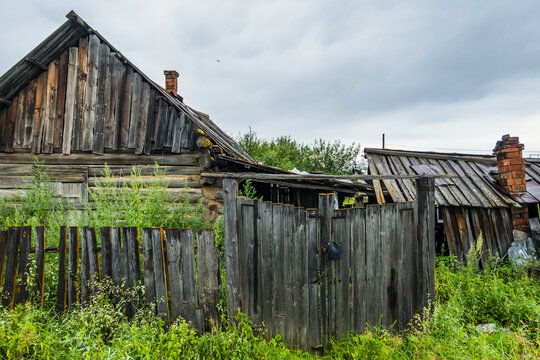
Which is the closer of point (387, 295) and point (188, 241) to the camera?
point (188, 241)

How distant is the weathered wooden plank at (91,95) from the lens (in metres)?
7.31

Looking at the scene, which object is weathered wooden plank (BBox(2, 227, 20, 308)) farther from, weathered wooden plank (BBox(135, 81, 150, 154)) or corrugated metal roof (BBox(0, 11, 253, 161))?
corrugated metal roof (BBox(0, 11, 253, 161))

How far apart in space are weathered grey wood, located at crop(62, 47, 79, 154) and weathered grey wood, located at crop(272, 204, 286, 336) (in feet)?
22.3

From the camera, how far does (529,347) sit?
3545 millimetres

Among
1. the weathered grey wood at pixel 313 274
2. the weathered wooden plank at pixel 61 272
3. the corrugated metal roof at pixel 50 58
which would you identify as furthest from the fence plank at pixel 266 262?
the corrugated metal roof at pixel 50 58

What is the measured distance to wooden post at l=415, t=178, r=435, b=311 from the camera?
3941 millimetres

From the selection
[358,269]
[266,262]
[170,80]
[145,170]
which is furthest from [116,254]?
[170,80]

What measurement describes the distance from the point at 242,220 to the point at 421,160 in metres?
7.97

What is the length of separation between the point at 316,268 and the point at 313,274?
0.08 metres

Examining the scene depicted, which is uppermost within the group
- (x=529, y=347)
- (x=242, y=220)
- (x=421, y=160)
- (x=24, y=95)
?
(x=24, y=95)

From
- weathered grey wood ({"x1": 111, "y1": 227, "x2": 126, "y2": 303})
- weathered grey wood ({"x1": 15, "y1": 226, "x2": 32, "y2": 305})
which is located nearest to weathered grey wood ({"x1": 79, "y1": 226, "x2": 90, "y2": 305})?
weathered grey wood ({"x1": 111, "y1": 227, "x2": 126, "y2": 303})

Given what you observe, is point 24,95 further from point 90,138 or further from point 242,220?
point 242,220

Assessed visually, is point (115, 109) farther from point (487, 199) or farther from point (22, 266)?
point (487, 199)

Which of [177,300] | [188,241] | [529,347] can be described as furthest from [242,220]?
[529,347]
